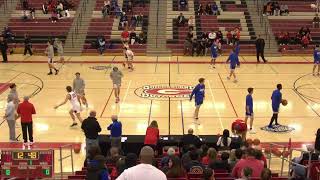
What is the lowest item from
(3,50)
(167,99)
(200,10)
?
(167,99)

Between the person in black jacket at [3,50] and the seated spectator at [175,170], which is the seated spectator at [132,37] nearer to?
the person in black jacket at [3,50]

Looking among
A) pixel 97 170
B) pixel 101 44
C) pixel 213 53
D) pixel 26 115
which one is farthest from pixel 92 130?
pixel 101 44

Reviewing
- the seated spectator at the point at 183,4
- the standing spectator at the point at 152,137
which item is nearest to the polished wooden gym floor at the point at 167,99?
the standing spectator at the point at 152,137

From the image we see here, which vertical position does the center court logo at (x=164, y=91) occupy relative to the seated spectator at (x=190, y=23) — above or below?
below

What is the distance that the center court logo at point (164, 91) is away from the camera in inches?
844

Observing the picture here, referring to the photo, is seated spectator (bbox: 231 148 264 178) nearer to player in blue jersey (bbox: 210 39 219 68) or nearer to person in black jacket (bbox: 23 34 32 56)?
player in blue jersey (bbox: 210 39 219 68)

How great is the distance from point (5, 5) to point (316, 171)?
114 feet

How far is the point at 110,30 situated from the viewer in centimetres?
3622

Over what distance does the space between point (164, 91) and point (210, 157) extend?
41.7 ft

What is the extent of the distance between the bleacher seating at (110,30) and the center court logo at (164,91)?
10856 mm

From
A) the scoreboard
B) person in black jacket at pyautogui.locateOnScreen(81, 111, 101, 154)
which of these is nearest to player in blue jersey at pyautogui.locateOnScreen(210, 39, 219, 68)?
person in black jacket at pyautogui.locateOnScreen(81, 111, 101, 154)

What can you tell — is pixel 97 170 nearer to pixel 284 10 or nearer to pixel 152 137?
pixel 152 137

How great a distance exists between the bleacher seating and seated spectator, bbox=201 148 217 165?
78.8 ft

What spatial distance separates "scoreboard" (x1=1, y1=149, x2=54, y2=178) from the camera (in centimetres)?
941
